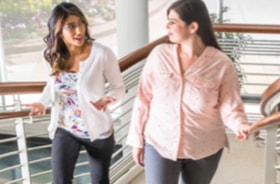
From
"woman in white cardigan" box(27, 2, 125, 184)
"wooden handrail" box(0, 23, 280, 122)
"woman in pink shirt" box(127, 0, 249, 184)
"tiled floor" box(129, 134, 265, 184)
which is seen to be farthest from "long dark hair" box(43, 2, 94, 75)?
"tiled floor" box(129, 134, 265, 184)

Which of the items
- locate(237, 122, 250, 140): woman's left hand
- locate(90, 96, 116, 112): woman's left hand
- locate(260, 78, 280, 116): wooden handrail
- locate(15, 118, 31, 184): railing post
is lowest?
locate(15, 118, 31, 184): railing post

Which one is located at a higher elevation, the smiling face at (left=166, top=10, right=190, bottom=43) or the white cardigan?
the smiling face at (left=166, top=10, right=190, bottom=43)

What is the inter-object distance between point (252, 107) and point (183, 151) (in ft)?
13.9

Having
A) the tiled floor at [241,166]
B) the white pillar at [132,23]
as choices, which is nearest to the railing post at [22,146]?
the tiled floor at [241,166]

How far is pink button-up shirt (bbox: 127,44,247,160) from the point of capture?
5.66 feet

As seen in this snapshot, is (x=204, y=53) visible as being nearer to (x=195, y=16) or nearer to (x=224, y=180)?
(x=195, y=16)

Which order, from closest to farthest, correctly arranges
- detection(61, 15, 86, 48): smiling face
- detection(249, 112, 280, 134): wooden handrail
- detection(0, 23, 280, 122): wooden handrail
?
detection(249, 112, 280, 134): wooden handrail < detection(61, 15, 86, 48): smiling face < detection(0, 23, 280, 122): wooden handrail

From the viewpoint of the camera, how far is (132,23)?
407 centimetres

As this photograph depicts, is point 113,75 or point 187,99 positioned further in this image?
point 113,75

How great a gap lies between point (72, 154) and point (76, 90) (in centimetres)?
30

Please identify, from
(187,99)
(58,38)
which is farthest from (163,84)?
(58,38)

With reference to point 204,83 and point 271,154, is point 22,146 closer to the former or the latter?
point 204,83

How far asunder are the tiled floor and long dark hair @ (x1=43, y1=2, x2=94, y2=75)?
54.9 inches

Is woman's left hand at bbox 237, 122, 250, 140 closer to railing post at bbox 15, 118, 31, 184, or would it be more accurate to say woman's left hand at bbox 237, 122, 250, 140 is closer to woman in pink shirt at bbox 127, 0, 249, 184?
woman in pink shirt at bbox 127, 0, 249, 184
